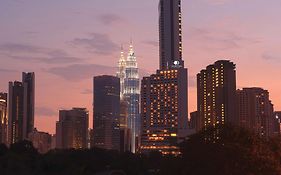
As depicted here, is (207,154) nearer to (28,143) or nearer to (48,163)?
(48,163)

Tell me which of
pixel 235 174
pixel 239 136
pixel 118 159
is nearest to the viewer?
pixel 235 174

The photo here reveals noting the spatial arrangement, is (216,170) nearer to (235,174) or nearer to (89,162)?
(235,174)

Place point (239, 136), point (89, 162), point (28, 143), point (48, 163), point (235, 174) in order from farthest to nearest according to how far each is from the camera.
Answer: point (28, 143)
point (89, 162)
point (48, 163)
point (239, 136)
point (235, 174)

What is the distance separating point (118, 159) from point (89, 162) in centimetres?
678

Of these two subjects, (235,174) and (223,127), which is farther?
(223,127)

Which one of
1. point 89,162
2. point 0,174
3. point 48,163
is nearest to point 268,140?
Answer: point 0,174

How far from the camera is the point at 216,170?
120ft

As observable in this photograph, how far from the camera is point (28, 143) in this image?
97250 mm

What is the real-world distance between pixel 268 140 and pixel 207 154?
235 inches

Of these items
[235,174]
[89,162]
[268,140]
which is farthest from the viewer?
[89,162]

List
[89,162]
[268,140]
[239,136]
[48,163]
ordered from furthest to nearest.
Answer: [89,162] → [48,163] → [268,140] → [239,136]

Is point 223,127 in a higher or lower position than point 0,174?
higher

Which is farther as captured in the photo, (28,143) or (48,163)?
(28,143)

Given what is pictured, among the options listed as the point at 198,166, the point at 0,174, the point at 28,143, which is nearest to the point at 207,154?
the point at 198,166
